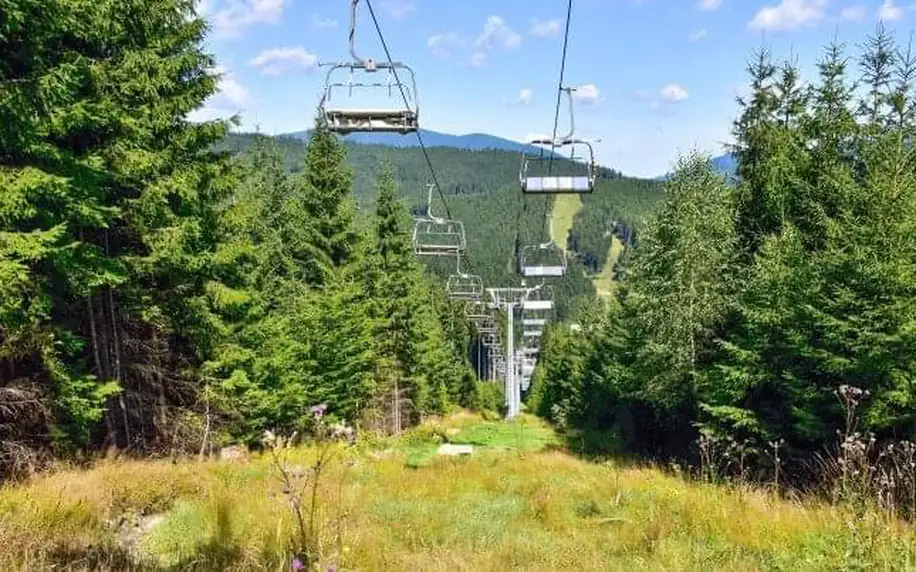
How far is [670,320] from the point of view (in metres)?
23.5

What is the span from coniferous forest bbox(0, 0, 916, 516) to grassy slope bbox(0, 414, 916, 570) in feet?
2.59

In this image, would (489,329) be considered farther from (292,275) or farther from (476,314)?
(292,275)

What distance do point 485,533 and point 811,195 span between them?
19.2 meters

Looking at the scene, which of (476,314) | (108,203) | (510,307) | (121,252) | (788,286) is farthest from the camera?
(476,314)

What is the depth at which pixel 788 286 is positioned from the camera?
17875 millimetres

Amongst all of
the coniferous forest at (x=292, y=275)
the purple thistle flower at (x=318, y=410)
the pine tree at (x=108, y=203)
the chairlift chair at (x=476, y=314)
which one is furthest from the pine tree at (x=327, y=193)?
the purple thistle flower at (x=318, y=410)

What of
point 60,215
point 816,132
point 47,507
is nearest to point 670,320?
point 816,132

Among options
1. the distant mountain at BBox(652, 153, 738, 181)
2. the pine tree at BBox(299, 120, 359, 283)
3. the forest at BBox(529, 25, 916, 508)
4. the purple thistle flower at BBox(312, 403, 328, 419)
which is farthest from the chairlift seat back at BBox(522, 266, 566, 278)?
the purple thistle flower at BBox(312, 403, 328, 419)

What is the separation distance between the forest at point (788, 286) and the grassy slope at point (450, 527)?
3.75m

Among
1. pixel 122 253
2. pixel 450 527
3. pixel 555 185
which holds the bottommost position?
pixel 450 527

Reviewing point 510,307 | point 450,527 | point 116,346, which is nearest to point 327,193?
point 510,307

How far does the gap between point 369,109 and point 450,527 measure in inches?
240

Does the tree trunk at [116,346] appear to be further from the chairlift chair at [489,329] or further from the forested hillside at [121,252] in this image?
the chairlift chair at [489,329]

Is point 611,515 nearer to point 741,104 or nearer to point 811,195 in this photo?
point 811,195
